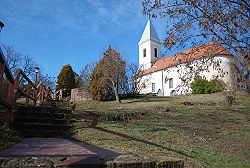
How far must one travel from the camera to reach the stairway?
479 centimetres

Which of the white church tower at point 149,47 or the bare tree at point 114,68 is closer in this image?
the bare tree at point 114,68

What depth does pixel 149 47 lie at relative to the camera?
41.8 m

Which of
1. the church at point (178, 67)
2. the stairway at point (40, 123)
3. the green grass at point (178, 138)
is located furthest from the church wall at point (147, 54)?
the stairway at point (40, 123)

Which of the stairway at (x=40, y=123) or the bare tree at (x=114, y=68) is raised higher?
the bare tree at (x=114, y=68)

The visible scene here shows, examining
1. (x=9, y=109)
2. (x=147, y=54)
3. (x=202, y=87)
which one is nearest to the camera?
(x=9, y=109)

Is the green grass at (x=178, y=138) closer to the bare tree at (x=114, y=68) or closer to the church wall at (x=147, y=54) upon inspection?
the bare tree at (x=114, y=68)

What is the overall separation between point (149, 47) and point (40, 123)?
1517 inches

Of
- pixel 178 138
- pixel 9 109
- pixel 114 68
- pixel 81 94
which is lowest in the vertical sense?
pixel 178 138

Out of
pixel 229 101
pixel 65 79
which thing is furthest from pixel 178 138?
pixel 65 79

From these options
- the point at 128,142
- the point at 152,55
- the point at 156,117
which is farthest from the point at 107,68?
the point at 152,55

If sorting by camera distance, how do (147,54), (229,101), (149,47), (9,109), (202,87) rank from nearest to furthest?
(9,109) → (229,101) → (202,87) → (149,47) → (147,54)

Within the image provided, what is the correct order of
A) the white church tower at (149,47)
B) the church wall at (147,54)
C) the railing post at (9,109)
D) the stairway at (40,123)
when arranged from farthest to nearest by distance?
the white church tower at (149,47), the church wall at (147,54), the stairway at (40,123), the railing post at (9,109)

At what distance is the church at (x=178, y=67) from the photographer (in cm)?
716

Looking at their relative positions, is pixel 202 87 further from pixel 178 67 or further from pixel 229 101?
pixel 178 67
